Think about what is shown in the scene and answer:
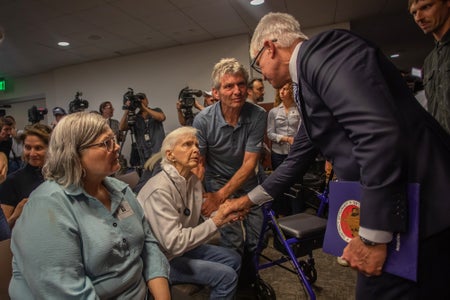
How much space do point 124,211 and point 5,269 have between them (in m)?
0.48

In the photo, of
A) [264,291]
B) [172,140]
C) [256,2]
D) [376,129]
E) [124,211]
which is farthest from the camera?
[256,2]

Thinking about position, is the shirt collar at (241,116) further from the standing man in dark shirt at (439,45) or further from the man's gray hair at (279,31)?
the standing man in dark shirt at (439,45)

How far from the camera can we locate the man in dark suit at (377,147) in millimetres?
673

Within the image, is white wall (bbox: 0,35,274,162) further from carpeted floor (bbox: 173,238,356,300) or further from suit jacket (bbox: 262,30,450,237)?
suit jacket (bbox: 262,30,450,237)

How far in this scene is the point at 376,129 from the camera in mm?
663

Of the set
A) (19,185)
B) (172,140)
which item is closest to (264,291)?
(172,140)

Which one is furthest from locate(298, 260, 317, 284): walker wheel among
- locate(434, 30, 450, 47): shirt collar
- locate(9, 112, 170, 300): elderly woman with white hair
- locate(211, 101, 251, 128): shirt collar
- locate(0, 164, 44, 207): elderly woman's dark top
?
locate(0, 164, 44, 207): elderly woman's dark top

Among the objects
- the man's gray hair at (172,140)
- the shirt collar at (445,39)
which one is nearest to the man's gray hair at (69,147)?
the man's gray hair at (172,140)

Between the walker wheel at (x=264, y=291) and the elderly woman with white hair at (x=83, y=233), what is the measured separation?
2.64ft

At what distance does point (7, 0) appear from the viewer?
3.55m

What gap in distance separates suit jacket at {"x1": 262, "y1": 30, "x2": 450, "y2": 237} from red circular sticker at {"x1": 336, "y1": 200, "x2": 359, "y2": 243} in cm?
9

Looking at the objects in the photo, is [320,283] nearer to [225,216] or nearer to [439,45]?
[225,216]

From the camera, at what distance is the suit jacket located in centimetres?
67

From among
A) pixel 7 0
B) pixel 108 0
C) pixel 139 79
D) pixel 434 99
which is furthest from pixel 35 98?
pixel 434 99
